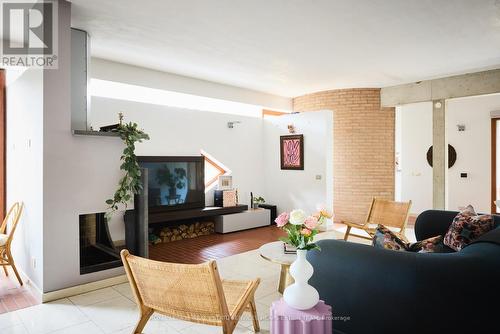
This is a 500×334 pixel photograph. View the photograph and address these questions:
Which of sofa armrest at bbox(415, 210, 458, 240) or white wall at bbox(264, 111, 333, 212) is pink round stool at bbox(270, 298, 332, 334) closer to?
sofa armrest at bbox(415, 210, 458, 240)

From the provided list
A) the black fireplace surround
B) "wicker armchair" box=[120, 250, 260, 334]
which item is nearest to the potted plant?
the black fireplace surround

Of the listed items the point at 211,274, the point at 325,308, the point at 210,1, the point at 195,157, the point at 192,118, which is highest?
the point at 210,1

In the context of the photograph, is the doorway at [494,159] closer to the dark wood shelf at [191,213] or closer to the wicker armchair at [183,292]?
the dark wood shelf at [191,213]

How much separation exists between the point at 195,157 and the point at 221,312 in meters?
4.47

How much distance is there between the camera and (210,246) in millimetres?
5379

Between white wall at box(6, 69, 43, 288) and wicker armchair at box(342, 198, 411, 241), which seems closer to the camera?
white wall at box(6, 69, 43, 288)

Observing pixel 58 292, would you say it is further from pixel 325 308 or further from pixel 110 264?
pixel 325 308

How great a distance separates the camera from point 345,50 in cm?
483

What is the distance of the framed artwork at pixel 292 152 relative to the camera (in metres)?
7.08

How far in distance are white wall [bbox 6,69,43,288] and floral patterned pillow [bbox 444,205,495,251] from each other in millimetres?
3895

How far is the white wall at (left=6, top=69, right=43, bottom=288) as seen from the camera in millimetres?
3307

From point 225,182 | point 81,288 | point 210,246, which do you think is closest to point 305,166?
point 225,182

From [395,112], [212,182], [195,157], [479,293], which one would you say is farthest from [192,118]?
[479,293]

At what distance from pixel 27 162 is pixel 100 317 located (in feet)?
6.36
